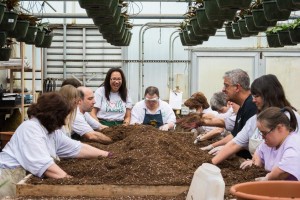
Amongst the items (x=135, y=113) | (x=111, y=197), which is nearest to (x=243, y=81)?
(x=111, y=197)

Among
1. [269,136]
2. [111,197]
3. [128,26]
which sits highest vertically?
[128,26]

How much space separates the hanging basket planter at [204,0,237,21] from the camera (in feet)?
21.5

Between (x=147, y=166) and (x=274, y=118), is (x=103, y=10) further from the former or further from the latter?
(x=274, y=118)

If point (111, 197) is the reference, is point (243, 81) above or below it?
above

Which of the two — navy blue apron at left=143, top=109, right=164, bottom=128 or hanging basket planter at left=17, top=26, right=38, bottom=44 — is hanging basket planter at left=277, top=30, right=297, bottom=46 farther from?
hanging basket planter at left=17, top=26, right=38, bottom=44

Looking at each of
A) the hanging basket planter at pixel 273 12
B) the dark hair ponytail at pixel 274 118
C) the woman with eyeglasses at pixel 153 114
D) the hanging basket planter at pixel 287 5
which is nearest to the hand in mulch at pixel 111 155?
the dark hair ponytail at pixel 274 118

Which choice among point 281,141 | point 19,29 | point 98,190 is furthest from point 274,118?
point 19,29

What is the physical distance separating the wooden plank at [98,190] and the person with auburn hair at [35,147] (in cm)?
27

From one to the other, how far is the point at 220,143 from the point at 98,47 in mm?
10911

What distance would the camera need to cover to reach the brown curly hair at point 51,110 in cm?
403

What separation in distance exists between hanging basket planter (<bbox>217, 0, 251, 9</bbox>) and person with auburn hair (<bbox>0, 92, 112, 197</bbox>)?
231 cm

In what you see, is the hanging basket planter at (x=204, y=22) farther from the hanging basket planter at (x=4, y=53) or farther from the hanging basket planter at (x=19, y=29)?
the hanging basket planter at (x=4, y=53)

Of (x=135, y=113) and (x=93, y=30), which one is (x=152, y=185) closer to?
(x=135, y=113)

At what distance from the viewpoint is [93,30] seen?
16.4 m
